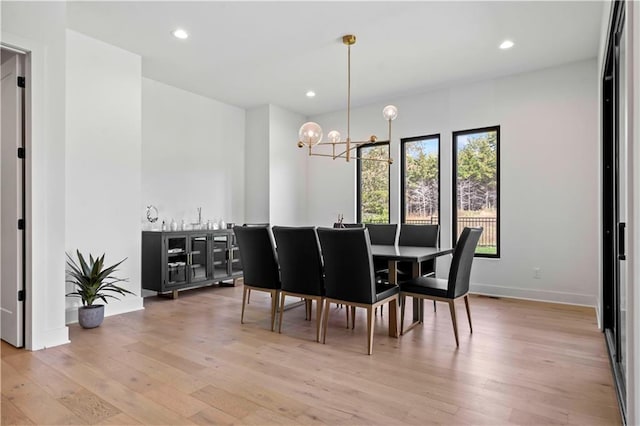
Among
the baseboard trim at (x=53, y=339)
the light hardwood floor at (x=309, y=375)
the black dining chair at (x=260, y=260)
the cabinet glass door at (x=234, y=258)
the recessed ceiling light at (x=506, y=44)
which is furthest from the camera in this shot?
the cabinet glass door at (x=234, y=258)

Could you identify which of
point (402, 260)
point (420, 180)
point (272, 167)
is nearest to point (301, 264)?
point (402, 260)

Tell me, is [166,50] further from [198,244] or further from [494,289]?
[494,289]

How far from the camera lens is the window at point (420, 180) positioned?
5.61 metres

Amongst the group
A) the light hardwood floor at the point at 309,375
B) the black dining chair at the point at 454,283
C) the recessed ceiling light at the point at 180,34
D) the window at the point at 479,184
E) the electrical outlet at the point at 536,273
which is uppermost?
the recessed ceiling light at the point at 180,34

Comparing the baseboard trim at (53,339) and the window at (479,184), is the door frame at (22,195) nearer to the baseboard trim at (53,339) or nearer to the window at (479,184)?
the baseboard trim at (53,339)

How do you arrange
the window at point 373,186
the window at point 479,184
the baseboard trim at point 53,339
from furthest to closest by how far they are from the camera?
the window at point 373,186 → the window at point 479,184 → the baseboard trim at point 53,339

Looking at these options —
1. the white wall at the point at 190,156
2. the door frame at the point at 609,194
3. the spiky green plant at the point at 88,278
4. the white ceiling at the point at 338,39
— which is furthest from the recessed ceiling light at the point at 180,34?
the door frame at the point at 609,194

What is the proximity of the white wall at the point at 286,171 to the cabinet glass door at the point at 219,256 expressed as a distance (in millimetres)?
1014

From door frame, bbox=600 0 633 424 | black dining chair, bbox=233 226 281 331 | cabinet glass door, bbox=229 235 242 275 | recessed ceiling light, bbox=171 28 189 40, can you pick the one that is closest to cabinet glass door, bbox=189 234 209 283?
cabinet glass door, bbox=229 235 242 275

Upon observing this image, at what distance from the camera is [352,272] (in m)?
2.94

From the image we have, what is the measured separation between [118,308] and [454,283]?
3.43 meters

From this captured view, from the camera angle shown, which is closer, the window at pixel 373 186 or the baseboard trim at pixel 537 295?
the baseboard trim at pixel 537 295

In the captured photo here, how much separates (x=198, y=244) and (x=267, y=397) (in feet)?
10.6

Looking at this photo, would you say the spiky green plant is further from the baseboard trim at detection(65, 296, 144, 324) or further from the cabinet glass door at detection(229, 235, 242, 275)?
the cabinet glass door at detection(229, 235, 242, 275)
